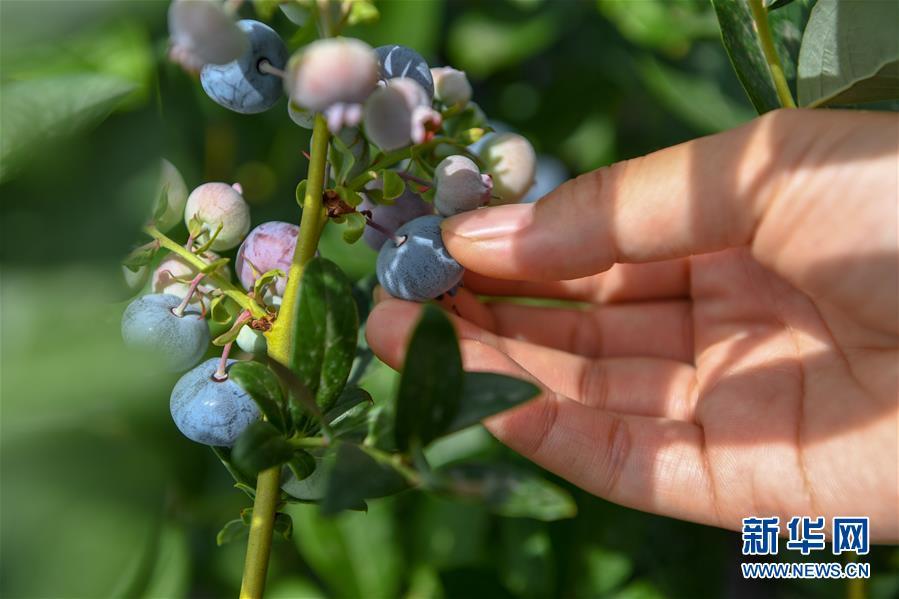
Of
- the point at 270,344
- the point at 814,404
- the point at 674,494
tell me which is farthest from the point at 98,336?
the point at 814,404

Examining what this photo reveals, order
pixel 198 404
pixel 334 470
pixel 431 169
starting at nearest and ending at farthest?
pixel 334 470, pixel 198 404, pixel 431 169

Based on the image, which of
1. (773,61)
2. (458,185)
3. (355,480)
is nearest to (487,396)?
(355,480)

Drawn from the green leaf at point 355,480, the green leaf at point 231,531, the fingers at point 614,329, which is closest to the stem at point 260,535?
the green leaf at point 231,531

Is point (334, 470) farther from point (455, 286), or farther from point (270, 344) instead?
point (455, 286)

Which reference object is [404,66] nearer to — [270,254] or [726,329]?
[270,254]

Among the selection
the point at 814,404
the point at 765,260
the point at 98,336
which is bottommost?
the point at 814,404

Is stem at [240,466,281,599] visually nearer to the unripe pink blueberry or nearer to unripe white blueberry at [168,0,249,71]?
the unripe pink blueberry

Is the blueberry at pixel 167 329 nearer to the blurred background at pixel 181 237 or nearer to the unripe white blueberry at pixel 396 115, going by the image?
the blurred background at pixel 181 237
